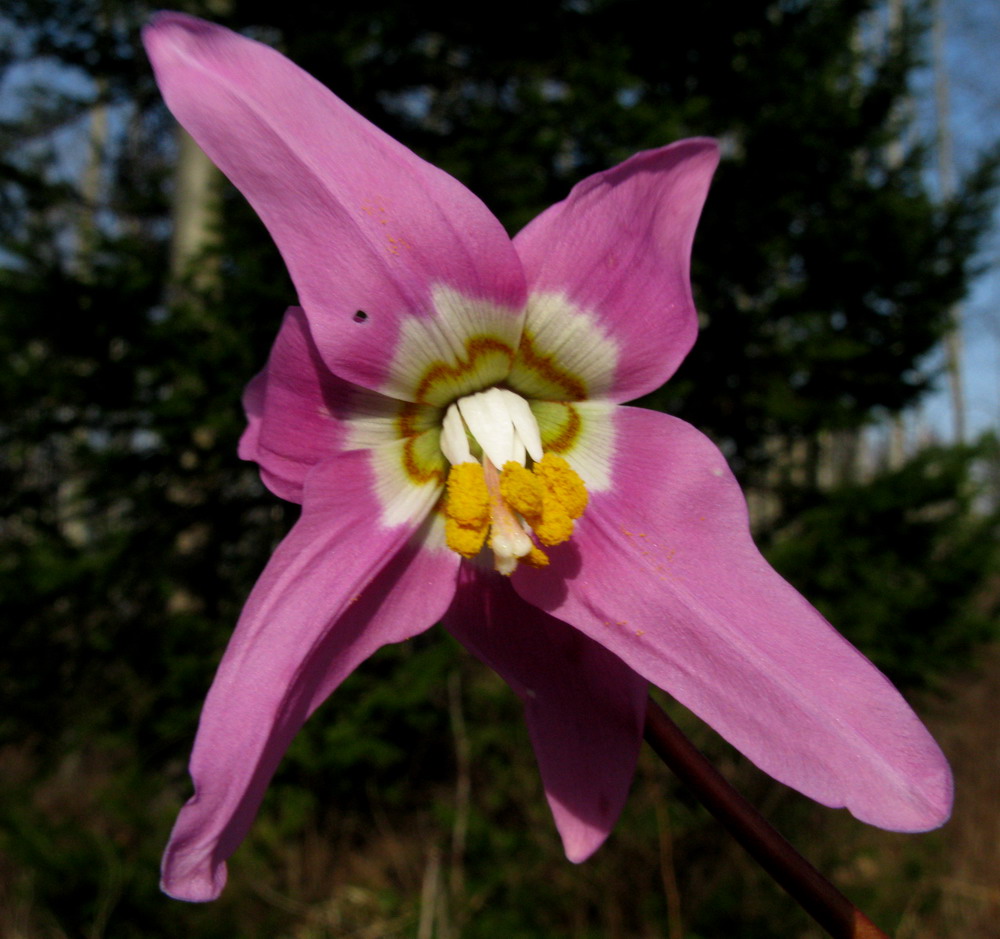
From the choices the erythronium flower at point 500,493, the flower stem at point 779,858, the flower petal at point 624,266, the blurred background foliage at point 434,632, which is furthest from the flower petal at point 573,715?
the blurred background foliage at point 434,632

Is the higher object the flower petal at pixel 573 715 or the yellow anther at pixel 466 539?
the yellow anther at pixel 466 539

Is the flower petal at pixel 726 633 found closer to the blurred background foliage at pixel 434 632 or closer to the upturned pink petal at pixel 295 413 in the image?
the upturned pink petal at pixel 295 413

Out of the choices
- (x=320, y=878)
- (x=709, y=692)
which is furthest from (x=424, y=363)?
(x=320, y=878)

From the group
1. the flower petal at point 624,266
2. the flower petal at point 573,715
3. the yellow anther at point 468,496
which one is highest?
the flower petal at point 624,266

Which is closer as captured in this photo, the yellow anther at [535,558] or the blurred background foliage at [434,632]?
the yellow anther at [535,558]

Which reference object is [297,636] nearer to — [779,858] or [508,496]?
[508,496]

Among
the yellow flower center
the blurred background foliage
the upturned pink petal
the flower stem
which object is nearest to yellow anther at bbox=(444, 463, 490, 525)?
the yellow flower center

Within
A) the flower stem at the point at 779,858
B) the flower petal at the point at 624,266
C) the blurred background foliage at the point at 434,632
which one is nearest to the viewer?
the flower stem at the point at 779,858

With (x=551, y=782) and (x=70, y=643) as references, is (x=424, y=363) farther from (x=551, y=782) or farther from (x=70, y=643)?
(x=70, y=643)

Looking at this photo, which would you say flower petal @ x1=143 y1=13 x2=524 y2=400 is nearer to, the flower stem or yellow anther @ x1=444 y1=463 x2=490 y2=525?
yellow anther @ x1=444 y1=463 x2=490 y2=525
